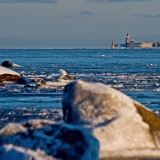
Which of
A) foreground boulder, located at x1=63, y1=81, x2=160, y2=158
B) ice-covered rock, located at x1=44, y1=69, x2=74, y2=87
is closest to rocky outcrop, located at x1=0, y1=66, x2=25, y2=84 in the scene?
ice-covered rock, located at x1=44, y1=69, x2=74, y2=87

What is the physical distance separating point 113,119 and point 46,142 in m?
1.88

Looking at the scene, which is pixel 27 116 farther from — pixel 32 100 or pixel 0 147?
pixel 0 147

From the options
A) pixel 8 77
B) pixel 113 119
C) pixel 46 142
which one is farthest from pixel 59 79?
pixel 46 142

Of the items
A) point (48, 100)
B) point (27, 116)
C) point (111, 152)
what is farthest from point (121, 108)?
point (48, 100)

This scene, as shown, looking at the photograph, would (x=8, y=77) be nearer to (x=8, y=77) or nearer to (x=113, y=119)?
(x=8, y=77)

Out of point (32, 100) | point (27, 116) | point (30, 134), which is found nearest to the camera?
point (30, 134)

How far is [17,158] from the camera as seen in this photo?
9641 millimetres

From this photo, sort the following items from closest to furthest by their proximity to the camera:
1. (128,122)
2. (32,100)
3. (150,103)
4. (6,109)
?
1. (128,122)
2. (6,109)
3. (150,103)
4. (32,100)

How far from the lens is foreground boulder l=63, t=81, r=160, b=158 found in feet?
37.7

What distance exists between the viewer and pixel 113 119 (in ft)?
38.7

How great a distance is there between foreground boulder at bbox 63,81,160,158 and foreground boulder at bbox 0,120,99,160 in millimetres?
1024

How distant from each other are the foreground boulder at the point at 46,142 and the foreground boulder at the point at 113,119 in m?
1.02

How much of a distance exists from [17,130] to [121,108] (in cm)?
217

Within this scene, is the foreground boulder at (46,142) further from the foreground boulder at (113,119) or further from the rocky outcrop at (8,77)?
the rocky outcrop at (8,77)
